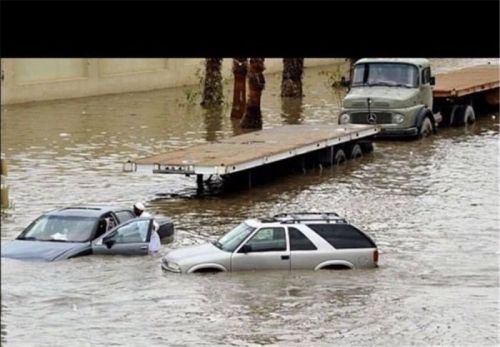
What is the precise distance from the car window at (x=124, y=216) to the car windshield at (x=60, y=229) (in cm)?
63

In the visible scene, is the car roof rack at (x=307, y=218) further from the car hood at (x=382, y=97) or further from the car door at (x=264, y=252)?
the car hood at (x=382, y=97)

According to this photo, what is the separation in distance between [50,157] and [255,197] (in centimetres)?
717

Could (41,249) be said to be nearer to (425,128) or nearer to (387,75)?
(387,75)

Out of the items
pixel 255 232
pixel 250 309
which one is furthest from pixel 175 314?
pixel 255 232

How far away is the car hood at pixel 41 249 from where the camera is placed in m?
19.8

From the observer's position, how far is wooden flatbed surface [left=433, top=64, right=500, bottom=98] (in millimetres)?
38094

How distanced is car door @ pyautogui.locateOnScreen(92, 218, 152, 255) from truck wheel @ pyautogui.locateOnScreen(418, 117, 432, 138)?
16.2m

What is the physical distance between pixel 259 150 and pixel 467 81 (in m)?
15.6

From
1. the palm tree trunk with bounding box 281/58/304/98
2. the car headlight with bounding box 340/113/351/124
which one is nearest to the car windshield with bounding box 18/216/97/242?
the car headlight with bounding box 340/113/351/124

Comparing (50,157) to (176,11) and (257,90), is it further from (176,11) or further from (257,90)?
(176,11)

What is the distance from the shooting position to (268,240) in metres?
19.8

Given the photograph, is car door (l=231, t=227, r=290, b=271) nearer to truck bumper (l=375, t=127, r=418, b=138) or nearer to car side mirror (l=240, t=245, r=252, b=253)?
car side mirror (l=240, t=245, r=252, b=253)

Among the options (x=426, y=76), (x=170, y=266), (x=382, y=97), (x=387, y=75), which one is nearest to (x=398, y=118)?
(x=382, y=97)

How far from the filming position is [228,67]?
5156 centimetres
